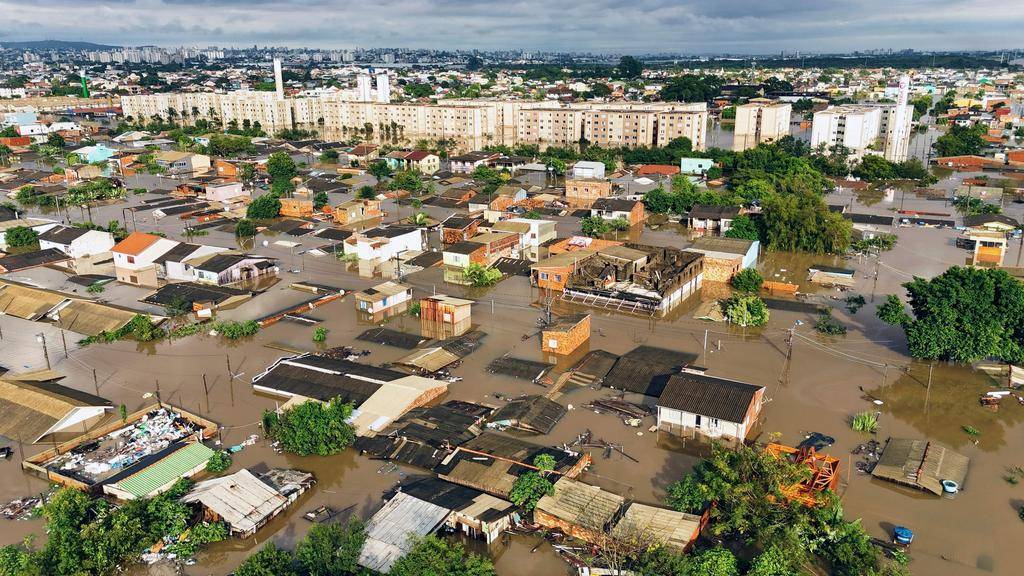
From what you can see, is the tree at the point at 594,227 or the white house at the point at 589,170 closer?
the tree at the point at 594,227

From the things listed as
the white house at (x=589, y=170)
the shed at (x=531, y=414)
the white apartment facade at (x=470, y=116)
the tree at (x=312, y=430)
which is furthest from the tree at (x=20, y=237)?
the white apartment facade at (x=470, y=116)

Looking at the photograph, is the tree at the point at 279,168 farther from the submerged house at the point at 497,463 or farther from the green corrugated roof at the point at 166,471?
the submerged house at the point at 497,463

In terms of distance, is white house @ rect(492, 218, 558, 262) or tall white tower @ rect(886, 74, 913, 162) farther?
tall white tower @ rect(886, 74, 913, 162)

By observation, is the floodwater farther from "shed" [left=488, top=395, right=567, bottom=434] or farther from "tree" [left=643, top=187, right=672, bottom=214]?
"tree" [left=643, top=187, right=672, bottom=214]

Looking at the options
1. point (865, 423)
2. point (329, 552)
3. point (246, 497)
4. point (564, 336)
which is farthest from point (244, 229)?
point (865, 423)

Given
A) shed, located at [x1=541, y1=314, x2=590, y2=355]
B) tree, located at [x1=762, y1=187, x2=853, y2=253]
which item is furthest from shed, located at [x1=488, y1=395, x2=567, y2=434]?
tree, located at [x1=762, y1=187, x2=853, y2=253]

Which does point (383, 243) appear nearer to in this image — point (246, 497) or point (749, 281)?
point (749, 281)
